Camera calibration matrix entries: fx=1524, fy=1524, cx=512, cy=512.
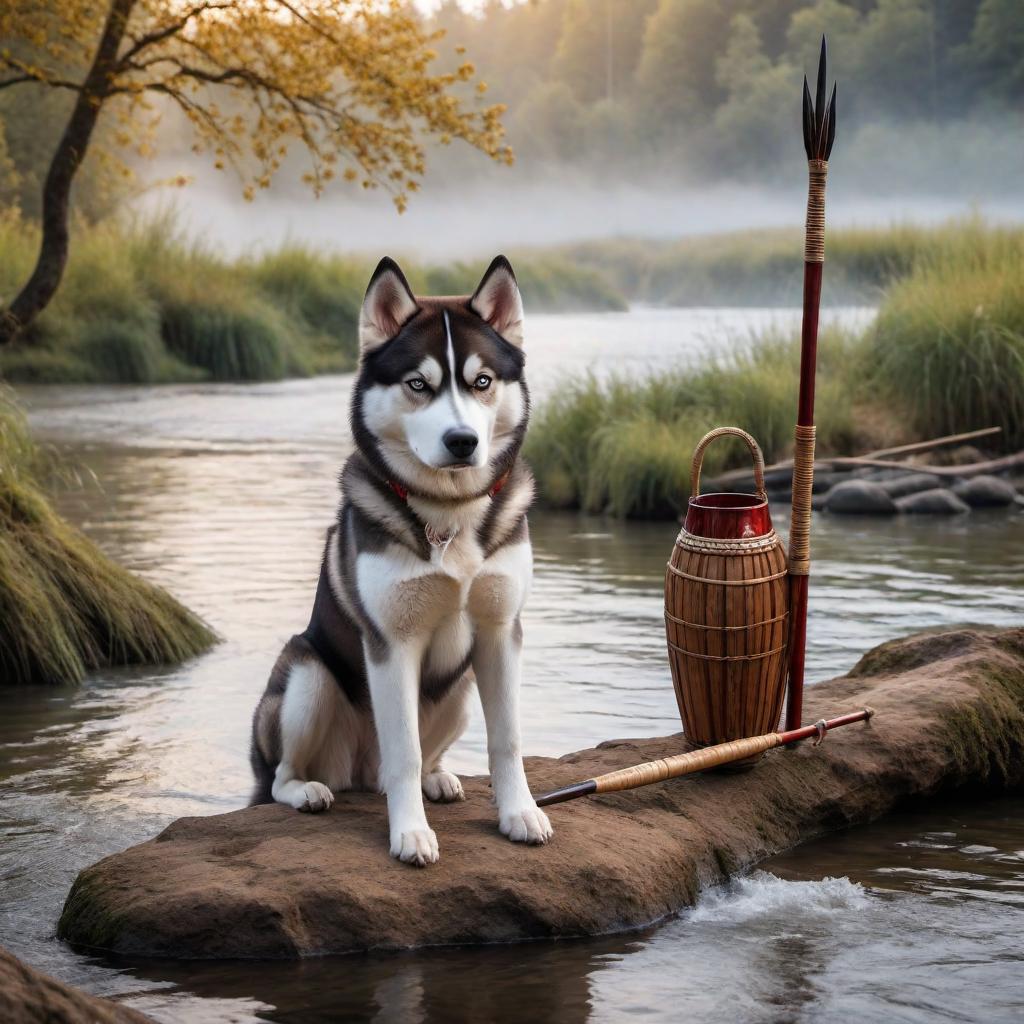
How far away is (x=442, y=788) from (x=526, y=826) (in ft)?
A: 1.20

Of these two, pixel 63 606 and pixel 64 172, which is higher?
pixel 64 172

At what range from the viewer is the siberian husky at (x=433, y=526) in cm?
320

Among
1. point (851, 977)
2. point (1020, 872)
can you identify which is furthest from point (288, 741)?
point (1020, 872)

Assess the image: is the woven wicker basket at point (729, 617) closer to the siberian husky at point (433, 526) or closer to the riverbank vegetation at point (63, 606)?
the siberian husky at point (433, 526)

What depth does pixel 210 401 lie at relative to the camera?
52.5 ft

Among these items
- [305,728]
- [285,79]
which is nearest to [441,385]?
[305,728]

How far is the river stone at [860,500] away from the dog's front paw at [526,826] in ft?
23.2

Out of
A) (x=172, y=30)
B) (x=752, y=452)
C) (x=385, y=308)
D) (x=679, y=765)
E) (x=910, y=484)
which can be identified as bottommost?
(x=679, y=765)

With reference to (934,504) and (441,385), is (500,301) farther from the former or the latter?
(934,504)

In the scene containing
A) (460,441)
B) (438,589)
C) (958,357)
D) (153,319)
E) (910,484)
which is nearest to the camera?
(460,441)

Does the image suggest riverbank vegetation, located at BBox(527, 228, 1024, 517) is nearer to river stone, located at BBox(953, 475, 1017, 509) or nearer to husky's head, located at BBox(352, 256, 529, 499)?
river stone, located at BBox(953, 475, 1017, 509)

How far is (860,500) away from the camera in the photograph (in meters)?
10.2

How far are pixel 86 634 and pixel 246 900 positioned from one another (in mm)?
3013

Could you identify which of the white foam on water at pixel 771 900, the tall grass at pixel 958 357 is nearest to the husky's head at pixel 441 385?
the white foam on water at pixel 771 900
